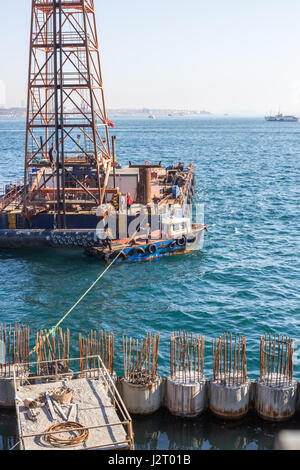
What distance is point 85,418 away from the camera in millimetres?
16203

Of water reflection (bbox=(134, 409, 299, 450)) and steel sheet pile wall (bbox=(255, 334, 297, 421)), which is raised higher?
steel sheet pile wall (bbox=(255, 334, 297, 421))

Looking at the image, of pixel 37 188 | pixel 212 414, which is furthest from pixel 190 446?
pixel 37 188

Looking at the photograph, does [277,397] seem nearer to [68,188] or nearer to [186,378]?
[186,378]

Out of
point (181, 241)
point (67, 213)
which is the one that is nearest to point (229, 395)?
point (181, 241)

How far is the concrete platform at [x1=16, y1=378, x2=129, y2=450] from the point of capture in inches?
589

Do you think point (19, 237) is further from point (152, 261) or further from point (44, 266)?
point (152, 261)

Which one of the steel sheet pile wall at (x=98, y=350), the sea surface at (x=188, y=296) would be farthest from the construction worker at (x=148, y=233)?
the steel sheet pile wall at (x=98, y=350)

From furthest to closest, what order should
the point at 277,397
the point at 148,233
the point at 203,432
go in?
1. the point at 148,233
2. the point at 277,397
3. the point at 203,432

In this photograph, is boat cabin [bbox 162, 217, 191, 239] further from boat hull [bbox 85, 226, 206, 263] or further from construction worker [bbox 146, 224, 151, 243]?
construction worker [bbox 146, 224, 151, 243]

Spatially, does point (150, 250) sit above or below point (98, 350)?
above

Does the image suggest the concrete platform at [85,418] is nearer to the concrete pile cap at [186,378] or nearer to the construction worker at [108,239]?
the concrete pile cap at [186,378]

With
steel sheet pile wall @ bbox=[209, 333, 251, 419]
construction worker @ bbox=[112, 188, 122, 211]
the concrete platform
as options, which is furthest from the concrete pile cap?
construction worker @ bbox=[112, 188, 122, 211]

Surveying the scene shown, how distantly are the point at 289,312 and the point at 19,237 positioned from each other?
77.3ft

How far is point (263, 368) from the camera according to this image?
19.9 metres
